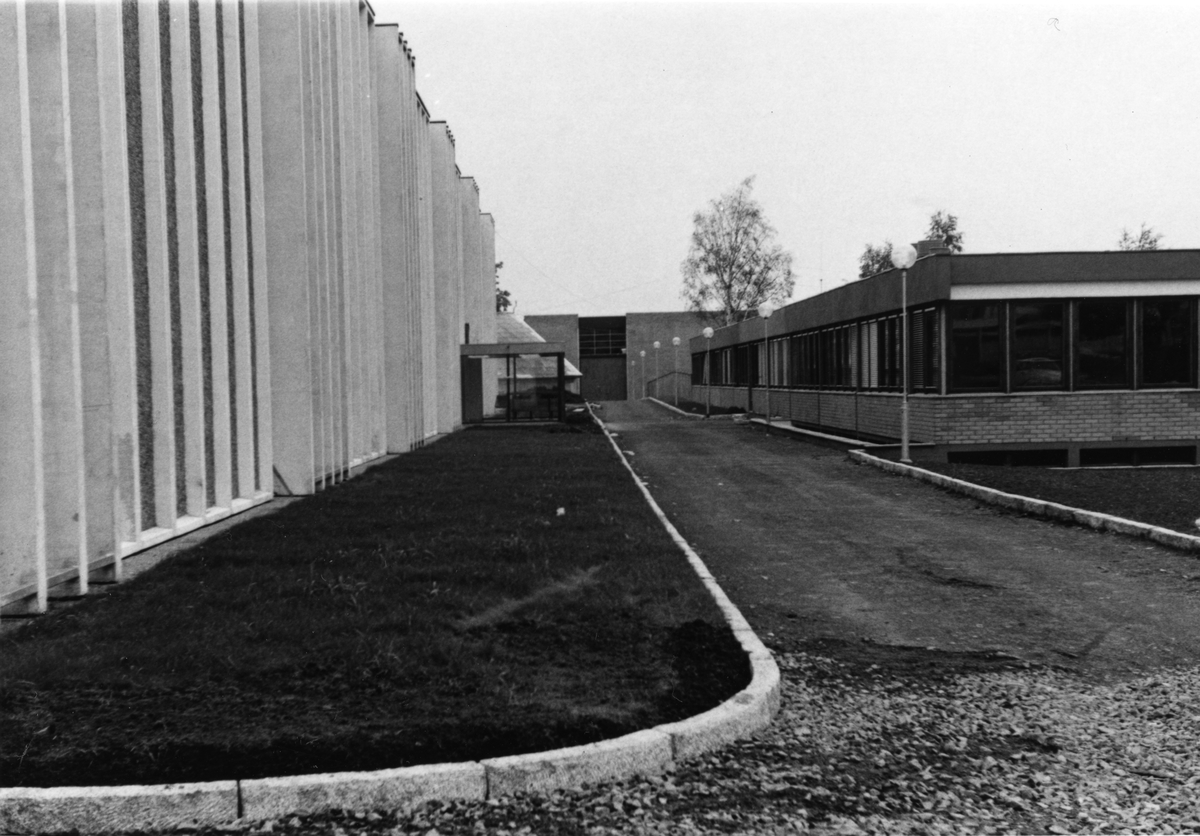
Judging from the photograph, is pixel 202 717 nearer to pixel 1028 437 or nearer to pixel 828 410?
pixel 1028 437

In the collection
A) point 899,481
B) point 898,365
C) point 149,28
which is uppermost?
point 149,28

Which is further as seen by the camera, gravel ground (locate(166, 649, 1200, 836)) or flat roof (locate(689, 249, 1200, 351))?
flat roof (locate(689, 249, 1200, 351))

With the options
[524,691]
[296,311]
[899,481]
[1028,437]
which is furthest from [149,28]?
[1028,437]

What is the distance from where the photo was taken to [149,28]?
31.1 feet

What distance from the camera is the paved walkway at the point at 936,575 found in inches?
258

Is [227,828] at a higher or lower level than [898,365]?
lower

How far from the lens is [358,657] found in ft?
17.8

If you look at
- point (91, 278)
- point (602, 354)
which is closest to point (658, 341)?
point (602, 354)

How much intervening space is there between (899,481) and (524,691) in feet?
38.8

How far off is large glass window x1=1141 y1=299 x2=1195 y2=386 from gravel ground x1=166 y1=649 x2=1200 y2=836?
588 inches

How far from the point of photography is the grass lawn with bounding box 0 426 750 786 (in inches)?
167

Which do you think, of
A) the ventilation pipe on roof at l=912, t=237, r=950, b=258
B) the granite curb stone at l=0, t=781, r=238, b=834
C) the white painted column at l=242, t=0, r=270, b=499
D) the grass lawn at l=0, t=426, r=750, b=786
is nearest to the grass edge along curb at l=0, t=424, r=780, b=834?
the granite curb stone at l=0, t=781, r=238, b=834

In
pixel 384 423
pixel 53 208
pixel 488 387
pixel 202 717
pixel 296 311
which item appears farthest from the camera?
pixel 488 387

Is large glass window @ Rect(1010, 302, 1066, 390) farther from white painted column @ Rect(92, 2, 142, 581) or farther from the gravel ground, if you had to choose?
white painted column @ Rect(92, 2, 142, 581)
